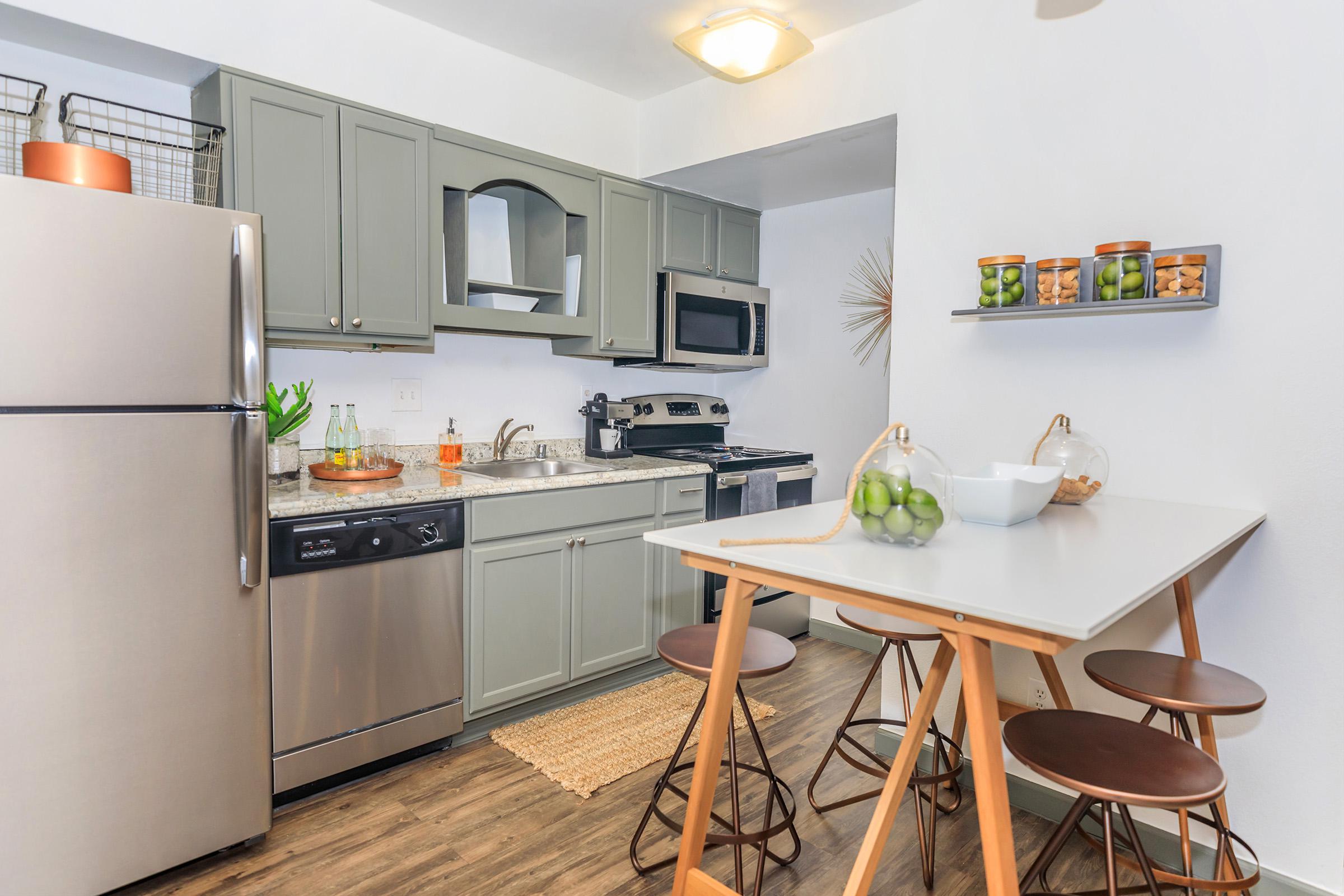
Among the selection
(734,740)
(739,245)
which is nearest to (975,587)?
(734,740)

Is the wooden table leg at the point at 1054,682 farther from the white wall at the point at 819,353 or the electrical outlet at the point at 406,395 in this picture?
the electrical outlet at the point at 406,395

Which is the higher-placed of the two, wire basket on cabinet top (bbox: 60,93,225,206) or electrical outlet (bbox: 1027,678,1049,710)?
wire basket on cabinet top (bbox: 60,93,225,206)

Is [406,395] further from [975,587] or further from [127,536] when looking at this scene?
[975,587]

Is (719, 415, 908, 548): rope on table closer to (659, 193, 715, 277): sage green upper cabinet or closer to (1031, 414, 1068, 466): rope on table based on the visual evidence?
(1031, 414, 1068, 466): rope on table

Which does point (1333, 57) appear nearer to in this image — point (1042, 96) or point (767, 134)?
point (1042, 96)

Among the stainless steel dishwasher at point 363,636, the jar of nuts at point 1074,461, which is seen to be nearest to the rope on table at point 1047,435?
the jar of nuts at point 1074,461

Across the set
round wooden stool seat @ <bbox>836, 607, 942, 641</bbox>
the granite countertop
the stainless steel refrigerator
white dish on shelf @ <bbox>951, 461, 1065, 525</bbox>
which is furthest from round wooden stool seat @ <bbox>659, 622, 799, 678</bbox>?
the stainless steel refrigerator

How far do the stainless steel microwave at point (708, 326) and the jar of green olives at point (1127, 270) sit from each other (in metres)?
1.97

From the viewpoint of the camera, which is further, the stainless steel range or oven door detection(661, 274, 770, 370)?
oven door detection(661, 274, 770, 370)

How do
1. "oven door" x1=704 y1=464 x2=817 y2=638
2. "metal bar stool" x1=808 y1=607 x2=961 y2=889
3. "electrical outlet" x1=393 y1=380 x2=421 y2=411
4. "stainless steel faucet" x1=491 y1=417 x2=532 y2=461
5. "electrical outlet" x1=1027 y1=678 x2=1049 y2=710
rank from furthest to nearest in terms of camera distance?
"oven door" x1=704 y1=464 x2=817 y2=638 < "stainless steel faucet" x1=491 y1=417 x2=532 y2=461 < "electrical outlet" x1=393 y1=380 x2=421 y2=411 < "electrical outlet" x1=1027 y1=678 x2=1049 y2=710 < "metal bar stool" x1=808 y1=607 x2=961 y2=889

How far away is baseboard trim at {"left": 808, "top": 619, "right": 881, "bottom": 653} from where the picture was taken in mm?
3672

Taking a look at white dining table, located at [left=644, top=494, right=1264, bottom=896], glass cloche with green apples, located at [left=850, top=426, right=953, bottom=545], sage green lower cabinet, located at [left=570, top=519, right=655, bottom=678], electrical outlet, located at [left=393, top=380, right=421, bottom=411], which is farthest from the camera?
electrical outlet, located at [left=393, top=380, right=421, bottom=411]

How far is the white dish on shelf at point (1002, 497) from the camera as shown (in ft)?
5.59

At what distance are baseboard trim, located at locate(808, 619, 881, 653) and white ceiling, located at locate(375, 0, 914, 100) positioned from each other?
2.64 m
